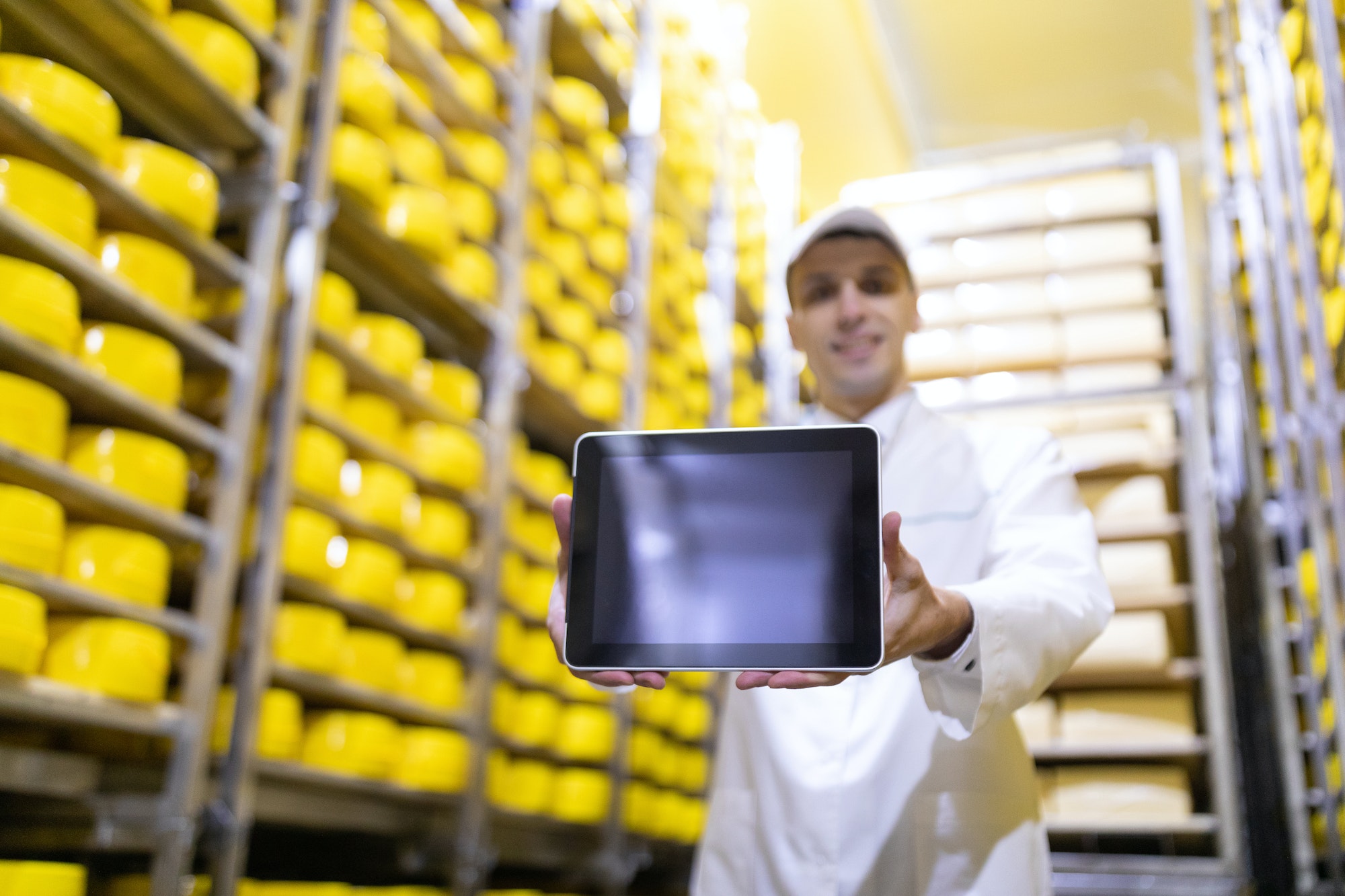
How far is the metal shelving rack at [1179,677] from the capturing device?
3.01 m

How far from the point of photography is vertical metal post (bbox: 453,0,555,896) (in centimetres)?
276

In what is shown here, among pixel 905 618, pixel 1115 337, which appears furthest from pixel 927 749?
pixel 1115 337

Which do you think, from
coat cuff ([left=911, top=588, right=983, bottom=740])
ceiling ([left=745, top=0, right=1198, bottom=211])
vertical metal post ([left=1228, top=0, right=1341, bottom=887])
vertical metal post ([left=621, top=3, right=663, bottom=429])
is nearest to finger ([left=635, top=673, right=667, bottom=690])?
coat cuff ([left=911, top=588, right=983, bottom=740])

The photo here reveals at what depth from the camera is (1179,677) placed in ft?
10.3

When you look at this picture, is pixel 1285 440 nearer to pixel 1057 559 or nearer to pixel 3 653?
pixel 1057 559

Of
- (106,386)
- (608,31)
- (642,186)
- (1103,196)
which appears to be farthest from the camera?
(642,186)

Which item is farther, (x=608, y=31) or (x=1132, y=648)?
(x=608, y=31)

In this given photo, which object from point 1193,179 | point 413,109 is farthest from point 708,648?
point 1193,179

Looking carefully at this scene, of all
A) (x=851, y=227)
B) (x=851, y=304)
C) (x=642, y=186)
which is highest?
(x=642, y=186)

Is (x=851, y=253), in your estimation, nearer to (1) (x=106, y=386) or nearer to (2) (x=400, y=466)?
(1) (x=106, y=386)

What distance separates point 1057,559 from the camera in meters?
1.30

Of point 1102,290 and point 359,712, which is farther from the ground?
point 1102,290

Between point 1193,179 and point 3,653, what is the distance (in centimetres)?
944

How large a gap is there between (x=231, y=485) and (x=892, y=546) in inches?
59.6
